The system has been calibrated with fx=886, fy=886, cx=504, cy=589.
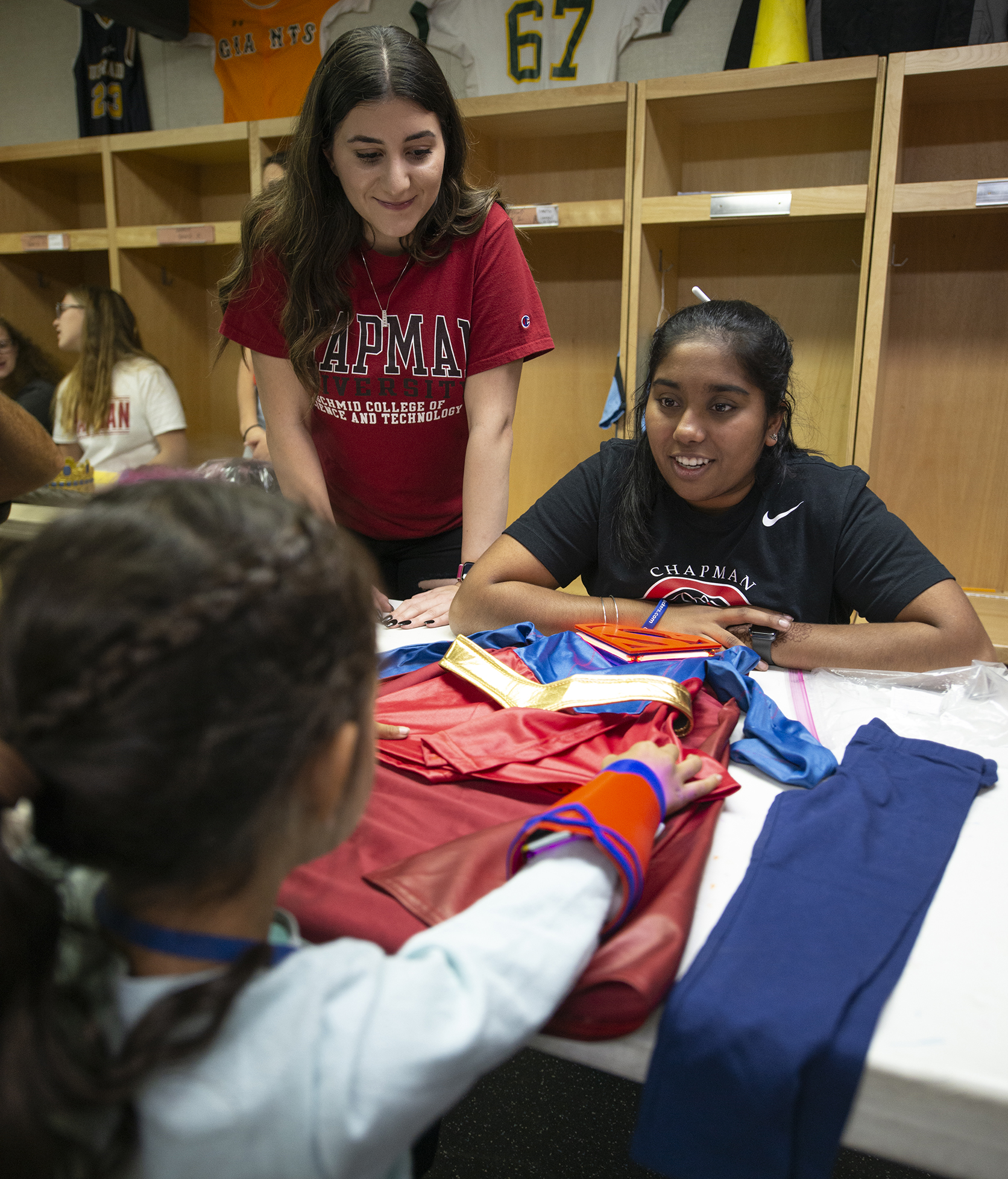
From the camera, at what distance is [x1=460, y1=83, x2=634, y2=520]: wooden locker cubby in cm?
309

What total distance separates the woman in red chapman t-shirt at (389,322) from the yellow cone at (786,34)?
1550 millimetres

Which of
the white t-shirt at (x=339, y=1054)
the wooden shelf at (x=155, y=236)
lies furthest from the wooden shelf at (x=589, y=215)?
the white t-shirt at (x=339, y=1054)

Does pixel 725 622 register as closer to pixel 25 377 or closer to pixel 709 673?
pixel 709 673

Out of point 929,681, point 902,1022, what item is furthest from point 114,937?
point 929,681

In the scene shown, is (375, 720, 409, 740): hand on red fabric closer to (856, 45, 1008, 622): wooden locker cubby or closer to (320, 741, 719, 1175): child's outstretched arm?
(320, 741, 719, 1175): child's outstretched arm

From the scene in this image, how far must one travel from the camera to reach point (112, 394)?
12.3ft

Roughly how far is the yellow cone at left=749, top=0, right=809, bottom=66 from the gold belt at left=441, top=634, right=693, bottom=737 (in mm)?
2422

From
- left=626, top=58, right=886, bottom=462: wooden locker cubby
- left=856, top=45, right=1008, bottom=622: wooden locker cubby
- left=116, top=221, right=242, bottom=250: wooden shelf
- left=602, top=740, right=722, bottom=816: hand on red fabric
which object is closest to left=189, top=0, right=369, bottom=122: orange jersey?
left=116, top=221, right=242, bottom=250: wooden shelf

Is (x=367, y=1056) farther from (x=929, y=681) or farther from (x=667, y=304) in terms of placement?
(x=667, y=304)

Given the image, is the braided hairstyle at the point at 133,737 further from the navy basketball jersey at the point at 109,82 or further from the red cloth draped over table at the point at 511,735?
the navy basketball jersey at the point at 109,82

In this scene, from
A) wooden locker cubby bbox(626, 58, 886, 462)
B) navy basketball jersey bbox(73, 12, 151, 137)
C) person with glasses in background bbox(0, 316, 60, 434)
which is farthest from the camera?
navy basketball jersey bbox(73, 12, 151, 137)

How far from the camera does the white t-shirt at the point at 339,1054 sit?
506mm

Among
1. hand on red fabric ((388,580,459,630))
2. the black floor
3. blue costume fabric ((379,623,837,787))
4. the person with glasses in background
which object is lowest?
the black floor

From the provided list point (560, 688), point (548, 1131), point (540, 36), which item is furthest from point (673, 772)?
point (540, 36)
